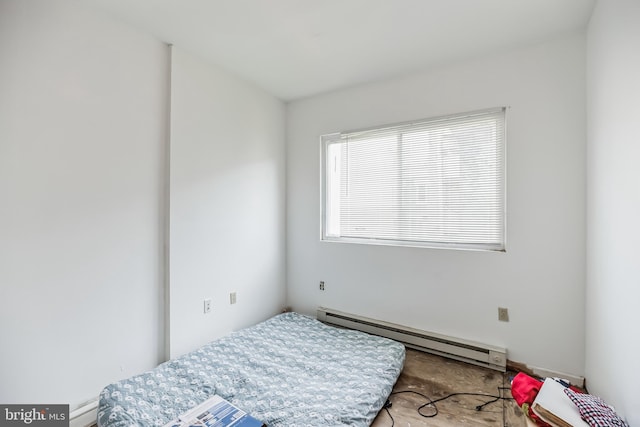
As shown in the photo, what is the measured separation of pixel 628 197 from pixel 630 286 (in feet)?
1.30

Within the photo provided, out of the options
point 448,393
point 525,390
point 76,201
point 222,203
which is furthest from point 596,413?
point 76,201

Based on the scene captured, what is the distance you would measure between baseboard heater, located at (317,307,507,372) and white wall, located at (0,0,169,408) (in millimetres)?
1606

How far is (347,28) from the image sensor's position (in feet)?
6.58

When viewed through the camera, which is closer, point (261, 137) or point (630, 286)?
point (630, 286)

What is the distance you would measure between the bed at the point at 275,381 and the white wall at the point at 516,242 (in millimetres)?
564

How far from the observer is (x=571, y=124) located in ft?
6.72

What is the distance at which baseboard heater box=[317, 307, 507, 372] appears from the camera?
2.25 meters

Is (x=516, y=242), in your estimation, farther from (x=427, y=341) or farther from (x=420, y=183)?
(x=427, y=341)

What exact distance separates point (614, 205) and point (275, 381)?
7.23 ft

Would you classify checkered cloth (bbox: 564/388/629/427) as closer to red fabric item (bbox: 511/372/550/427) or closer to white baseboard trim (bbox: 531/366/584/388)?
red fabric item (bbox: 511/372/550/427)

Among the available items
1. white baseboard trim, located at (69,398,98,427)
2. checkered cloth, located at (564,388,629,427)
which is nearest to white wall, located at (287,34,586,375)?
checkered cloth, located at (564,388,629,427)

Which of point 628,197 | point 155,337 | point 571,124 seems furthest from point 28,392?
point 571,124

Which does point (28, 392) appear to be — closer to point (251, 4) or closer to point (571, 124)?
point (251, 4)

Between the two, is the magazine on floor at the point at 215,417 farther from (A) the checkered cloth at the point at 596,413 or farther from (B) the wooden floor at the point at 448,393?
(A) the checkered cloth at the point at 596,413
